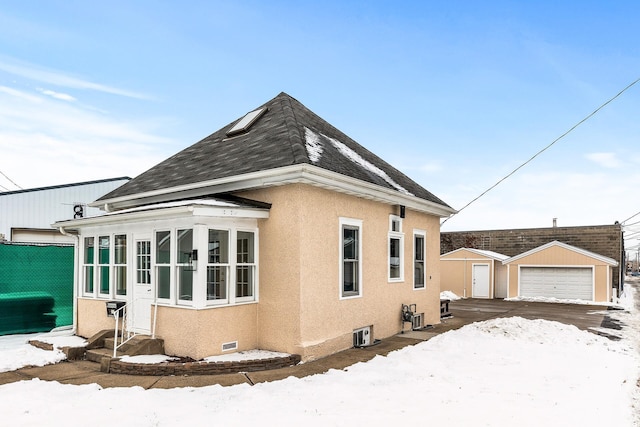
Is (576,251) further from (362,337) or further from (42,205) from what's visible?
(42,205)

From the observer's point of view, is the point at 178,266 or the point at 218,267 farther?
the point at 218,267

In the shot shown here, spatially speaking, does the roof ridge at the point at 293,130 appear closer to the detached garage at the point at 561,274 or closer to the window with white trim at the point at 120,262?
the window with white trim at the point at 120,262

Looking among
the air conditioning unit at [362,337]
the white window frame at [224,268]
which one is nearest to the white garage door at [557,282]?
the air conditioning unit at [362,337]

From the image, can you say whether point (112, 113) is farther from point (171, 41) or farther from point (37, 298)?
point (37, 298)

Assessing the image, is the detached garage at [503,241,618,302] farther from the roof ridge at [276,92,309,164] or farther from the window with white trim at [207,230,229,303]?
the window with white trim at [207,230,229,303]

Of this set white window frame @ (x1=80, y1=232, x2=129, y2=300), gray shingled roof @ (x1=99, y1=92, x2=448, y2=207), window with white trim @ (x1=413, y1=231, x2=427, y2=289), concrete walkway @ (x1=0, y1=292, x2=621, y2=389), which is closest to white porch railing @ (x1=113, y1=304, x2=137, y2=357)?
white window frame @ (x1=80, y1=232, x2=129, y2=300)

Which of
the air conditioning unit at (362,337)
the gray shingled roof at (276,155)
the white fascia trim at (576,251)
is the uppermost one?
the gray shingled roof at (276,155)

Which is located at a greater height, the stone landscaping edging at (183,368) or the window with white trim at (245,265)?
the window with white trim at (245,265)

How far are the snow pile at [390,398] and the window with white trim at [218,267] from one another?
2135mm

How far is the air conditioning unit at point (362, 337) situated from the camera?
9273 millimetres

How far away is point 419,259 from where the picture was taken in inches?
486

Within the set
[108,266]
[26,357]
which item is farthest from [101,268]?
[26,357]

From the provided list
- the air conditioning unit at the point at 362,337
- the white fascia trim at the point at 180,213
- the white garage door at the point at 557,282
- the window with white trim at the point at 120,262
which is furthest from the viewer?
the white garage door at the point at 557,282

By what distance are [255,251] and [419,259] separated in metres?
5.71
